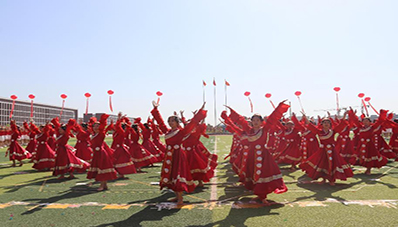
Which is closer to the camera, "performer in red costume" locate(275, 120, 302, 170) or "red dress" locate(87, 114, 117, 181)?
"red dress" locate(87, 114, 117, 181)

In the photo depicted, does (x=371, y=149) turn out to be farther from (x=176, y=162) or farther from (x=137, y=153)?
(x=137, y=153)

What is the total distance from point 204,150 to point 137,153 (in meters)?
3.75

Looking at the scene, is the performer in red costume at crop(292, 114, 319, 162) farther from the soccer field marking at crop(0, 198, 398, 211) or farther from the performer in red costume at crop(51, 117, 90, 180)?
the performer in red costume at crop(51, 117, 90, 180)

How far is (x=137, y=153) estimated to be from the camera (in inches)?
488

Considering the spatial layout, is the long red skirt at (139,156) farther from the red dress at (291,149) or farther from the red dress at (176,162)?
the red dress at (291,149)

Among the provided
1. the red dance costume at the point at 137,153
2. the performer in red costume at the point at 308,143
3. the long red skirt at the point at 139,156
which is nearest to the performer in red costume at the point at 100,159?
the red dance costume at the point at 137,153

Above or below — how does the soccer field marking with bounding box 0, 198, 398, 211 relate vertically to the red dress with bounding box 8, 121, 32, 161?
below

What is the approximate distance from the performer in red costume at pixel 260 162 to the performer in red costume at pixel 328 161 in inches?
109

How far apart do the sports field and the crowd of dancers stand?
1.51ft

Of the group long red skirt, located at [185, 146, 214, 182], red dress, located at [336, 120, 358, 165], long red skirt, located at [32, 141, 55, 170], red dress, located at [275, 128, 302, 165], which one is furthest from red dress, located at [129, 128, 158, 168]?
red dress, located at [336, 120, 358, 165]

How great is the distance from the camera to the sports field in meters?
5.53

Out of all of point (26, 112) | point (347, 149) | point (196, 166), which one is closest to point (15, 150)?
point (196, 166)

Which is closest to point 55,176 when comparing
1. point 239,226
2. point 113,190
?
point 113,190

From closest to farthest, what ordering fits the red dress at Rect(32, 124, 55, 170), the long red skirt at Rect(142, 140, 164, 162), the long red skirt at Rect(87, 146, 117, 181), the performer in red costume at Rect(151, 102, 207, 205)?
the performer in red costume at Rect(151, 102, 207, 205)
the long red skirt at Rect(87, 146, 117, 181)
the red dress at Rect(32, 124, 55, 170)
the long red skirt at Rect(142, 140, 164, 162)
